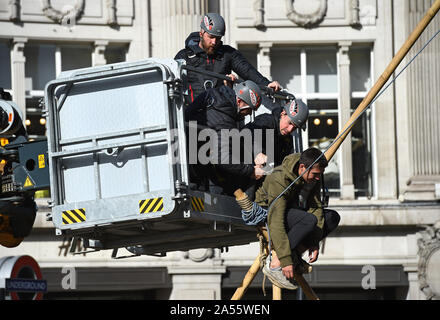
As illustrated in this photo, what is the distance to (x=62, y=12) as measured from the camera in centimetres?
2839

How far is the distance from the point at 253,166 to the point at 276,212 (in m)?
0.86

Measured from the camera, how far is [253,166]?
1457 cm

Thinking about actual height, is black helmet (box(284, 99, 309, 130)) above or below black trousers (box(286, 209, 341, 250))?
above

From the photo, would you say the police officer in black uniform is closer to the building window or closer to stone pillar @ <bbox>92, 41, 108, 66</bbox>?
stone pillar @ <bbox>92, 41, 108, 66</bbox>

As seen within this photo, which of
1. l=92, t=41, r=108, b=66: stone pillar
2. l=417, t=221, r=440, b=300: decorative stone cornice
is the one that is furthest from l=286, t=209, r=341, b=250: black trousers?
l=92, t=41, r=108, b=66: stone pillar

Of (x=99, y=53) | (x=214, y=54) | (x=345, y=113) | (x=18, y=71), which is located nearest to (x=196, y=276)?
(x=345, y=113)

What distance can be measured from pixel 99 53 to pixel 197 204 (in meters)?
15.2

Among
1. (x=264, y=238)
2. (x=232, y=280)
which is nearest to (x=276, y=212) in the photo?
(x=264, y=238)

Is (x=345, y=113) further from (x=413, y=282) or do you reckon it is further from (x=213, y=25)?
(x=213, y=25)

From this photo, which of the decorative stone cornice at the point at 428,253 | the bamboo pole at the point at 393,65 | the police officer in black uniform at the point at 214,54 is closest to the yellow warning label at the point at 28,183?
the police officer in black uniform at the point at 214,54

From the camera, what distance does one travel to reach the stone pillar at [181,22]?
28.4 m

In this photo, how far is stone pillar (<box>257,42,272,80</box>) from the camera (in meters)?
29.1

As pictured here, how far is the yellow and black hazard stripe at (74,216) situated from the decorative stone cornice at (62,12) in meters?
14.4

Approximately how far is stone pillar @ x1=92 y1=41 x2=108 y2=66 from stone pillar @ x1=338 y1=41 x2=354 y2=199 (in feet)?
17.7
